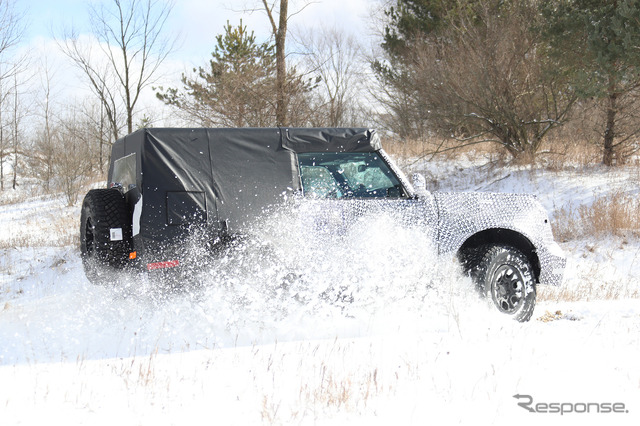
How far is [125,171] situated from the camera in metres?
4.84

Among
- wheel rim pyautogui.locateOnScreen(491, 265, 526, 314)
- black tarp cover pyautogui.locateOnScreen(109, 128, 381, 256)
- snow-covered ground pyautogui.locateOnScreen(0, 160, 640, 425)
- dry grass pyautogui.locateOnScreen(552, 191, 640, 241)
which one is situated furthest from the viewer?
dry grass pyautogui.locateOnScreen(552, 191, 640, 241)

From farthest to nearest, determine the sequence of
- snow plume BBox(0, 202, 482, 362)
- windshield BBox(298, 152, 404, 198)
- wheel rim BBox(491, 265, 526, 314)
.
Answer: wheel rim BBox(491, 265, 526, 314), windshield BBox(298, 152, 404, 198), snow plume BBox(0, 202, 482, 362)

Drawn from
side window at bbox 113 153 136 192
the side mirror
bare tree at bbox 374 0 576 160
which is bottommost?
the side mirror

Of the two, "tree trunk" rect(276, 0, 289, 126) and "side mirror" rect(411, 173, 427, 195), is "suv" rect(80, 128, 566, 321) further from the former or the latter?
"tree trunk" rect(276, 0, 289, 126)

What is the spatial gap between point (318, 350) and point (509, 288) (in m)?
2.11

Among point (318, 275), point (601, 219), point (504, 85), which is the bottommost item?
point (318, 275)

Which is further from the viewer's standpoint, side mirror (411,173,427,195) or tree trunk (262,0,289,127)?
tree trunk (262,0,289,127)

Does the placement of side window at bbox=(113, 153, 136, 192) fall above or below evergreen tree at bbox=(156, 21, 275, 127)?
below

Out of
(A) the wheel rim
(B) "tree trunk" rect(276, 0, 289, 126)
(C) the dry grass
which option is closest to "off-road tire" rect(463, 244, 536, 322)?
(A) the wheel rim

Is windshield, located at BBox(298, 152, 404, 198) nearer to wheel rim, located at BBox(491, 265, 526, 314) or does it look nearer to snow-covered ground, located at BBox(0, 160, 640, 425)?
snow-covered ground, located at BBox(0, 160, 640, 425)

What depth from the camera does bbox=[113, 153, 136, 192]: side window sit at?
14.9ft

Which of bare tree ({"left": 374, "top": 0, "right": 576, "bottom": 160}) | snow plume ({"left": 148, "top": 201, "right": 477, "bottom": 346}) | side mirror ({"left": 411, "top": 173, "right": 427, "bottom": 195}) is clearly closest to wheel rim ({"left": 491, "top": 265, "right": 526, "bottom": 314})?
snow plume ({"left": 148, "top": 201, "right": 477, "bottom": 346})

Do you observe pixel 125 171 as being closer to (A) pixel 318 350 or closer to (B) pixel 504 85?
(A) pixel 318 350

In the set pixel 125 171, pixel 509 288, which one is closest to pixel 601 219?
pixel 509 288
